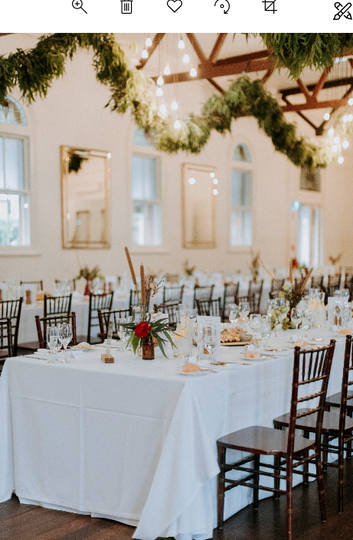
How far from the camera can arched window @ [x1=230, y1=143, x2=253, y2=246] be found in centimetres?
1451

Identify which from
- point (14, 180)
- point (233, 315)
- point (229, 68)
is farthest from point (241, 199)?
point (233, 315)

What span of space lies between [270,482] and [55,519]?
4.21 feet

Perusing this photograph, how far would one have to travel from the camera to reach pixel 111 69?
283 inches

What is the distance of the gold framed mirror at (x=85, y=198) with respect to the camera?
10492 mm

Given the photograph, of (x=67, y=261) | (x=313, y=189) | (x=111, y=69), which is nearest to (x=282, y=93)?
(x=313, y=189)

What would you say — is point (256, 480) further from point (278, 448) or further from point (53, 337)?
point (53, 337)

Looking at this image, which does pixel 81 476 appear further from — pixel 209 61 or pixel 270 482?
pixel 209 61

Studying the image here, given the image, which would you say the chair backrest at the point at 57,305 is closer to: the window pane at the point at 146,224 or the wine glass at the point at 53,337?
the wine glass at the point at 53,337

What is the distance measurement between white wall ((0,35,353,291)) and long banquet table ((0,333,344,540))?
→ 626 cm

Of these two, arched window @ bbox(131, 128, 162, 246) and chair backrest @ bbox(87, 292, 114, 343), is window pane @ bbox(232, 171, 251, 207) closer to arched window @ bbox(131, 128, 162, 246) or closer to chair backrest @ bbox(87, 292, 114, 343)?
arched window @ bbox(131, 128, 162, 246)

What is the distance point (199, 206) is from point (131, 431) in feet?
33.7

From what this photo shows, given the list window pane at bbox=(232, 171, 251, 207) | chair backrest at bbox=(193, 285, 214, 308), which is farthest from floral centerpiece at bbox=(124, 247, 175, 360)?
window pane at bbox=(232, 171, 251, 207)

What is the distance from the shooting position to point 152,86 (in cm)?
806
